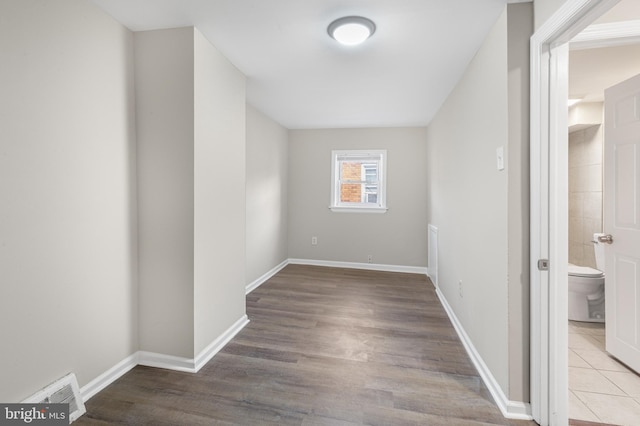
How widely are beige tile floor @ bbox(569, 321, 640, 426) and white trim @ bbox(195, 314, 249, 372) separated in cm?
230

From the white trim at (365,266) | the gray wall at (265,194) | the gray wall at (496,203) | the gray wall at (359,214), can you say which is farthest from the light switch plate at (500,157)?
the white trim at (365,266)

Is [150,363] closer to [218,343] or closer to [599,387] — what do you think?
[218,343]

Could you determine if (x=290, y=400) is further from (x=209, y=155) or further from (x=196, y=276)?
(x=209, y=155)

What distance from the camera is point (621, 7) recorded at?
1.45 m

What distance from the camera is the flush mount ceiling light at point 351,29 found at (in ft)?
5.73

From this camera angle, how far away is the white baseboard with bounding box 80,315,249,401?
1712mm

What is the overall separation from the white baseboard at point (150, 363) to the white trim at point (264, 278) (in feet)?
4.35

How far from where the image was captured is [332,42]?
2027 millimetres

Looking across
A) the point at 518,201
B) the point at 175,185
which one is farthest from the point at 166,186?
the point at 518,201

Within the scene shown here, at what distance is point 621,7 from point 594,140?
8.13 ft

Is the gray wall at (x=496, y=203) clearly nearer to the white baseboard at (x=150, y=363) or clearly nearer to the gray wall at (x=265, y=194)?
the white baseboard at (x=150, y=363)

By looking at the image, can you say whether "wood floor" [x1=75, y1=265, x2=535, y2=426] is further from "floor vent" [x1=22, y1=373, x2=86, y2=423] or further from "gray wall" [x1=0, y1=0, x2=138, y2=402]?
"gray wall" [x1=0, y1=0, x2=138, y2=402]

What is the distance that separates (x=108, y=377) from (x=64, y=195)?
46.9 inches

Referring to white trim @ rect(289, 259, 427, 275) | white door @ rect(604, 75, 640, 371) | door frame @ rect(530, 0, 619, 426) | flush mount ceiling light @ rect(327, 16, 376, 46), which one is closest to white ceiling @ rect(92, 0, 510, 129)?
flush mount ceiling light @ rect(327, 16, 376, 46)
